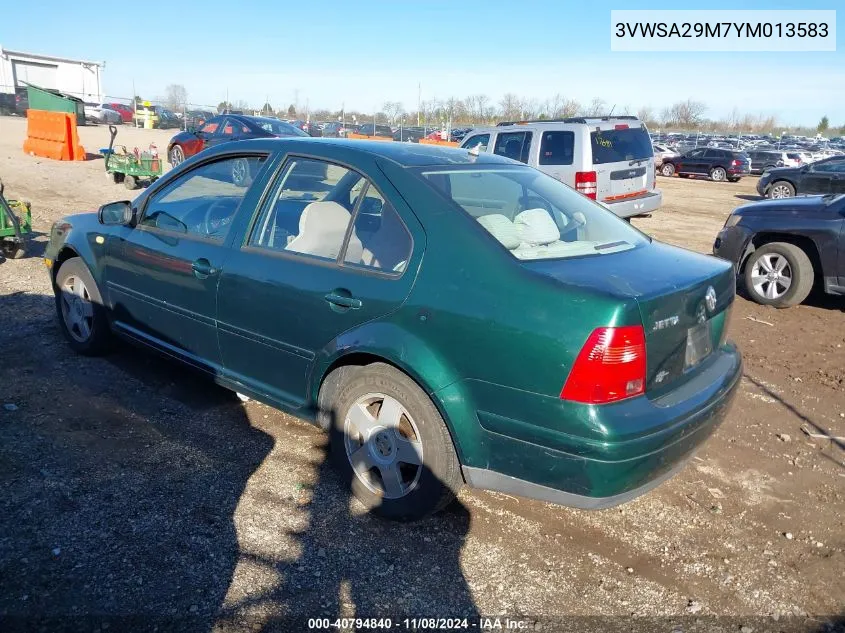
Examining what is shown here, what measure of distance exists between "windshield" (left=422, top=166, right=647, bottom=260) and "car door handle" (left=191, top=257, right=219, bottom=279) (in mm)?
1355

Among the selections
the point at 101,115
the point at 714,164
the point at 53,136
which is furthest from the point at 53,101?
the point at 101,115

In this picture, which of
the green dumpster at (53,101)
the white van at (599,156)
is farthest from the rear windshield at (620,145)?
the green dumpster at (53,101)

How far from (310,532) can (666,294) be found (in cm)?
191

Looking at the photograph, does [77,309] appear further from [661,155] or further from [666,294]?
[661,155]

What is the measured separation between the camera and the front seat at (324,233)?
3.43m

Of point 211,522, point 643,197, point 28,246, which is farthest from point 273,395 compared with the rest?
point 643,197

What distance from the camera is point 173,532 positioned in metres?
3.13

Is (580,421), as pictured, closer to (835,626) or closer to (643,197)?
(835,626)

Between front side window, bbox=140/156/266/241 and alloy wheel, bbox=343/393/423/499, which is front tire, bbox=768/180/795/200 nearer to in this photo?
front side window, bbox=140/156/266/241

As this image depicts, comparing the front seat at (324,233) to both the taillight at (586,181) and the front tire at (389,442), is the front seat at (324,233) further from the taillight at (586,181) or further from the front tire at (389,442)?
the taillight at (586,181)

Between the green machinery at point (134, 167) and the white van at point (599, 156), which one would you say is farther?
the green machinery at point (134, 167)

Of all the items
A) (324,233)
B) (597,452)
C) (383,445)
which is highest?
(324,233)

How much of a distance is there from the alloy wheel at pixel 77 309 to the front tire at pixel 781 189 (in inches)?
739

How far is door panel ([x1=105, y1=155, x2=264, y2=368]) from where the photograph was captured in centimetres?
400
